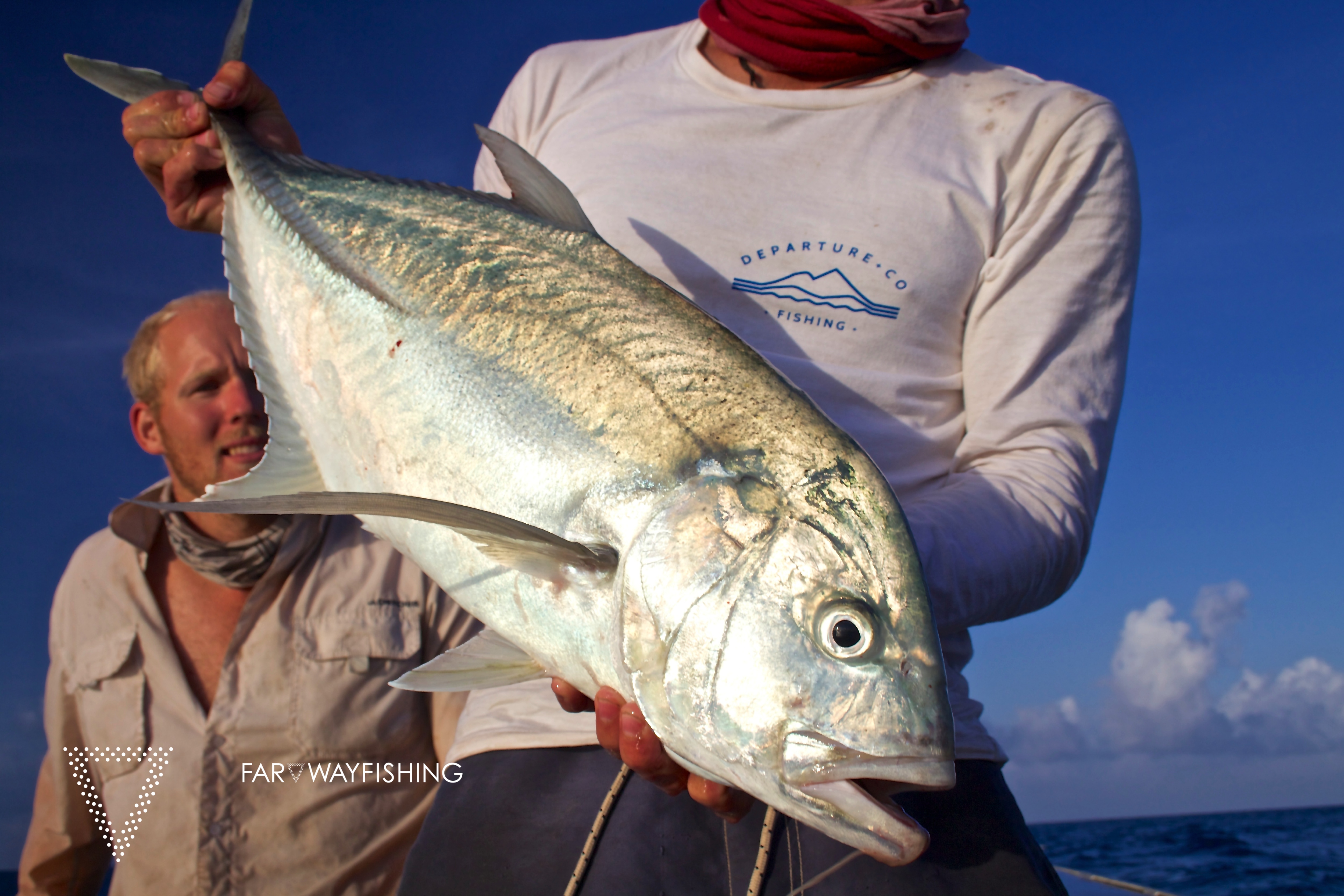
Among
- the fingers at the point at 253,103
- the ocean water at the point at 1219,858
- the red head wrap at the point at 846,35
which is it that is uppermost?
the red head wrap at the point at 846,35

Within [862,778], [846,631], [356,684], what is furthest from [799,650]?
[356,684]

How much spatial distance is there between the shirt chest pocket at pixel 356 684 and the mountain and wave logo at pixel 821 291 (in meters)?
2.47

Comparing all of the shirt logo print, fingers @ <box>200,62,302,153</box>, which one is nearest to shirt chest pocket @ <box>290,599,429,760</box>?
the shirt logo print

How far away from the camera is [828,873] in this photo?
1.52 metres

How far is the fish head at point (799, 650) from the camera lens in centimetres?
107

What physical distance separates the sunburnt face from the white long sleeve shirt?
2.61 metres

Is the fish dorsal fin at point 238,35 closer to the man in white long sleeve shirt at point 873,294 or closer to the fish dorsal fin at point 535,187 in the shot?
the man in white long sleeve shirt at point 873,294

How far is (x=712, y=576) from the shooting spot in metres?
1.16

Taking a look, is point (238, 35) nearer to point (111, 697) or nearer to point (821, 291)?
point (821, 291)

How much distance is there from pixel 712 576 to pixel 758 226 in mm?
1053

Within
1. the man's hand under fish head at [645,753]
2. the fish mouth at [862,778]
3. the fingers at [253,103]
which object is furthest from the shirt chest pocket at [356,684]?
the fish mouth at [862,778]

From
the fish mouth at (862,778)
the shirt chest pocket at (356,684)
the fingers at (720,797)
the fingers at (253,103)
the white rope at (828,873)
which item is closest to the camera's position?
the fish mouth at (862,778)

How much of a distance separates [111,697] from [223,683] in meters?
0.60

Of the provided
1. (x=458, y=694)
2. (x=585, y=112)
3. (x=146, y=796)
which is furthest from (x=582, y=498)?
(x=146, y=796)
